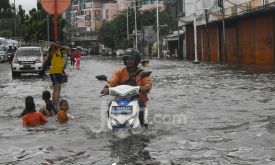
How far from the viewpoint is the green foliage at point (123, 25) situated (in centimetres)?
10856

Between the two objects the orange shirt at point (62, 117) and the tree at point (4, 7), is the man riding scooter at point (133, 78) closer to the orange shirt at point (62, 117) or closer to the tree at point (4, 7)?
the orange shirt at point (62, 117)

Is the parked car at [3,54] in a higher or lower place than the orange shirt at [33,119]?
higher

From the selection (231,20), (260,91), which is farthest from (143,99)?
(231,20)

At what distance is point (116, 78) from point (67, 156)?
2224mm

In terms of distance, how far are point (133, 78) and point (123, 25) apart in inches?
4338

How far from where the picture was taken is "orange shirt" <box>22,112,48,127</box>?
39.9 ft

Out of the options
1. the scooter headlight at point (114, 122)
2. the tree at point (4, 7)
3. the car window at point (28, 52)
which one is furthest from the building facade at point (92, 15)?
the scooter headlight at point (114, 122)

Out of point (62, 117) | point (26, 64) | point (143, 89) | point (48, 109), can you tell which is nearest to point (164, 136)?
point (143, 89)

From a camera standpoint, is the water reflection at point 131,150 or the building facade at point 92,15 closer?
the water reflection at point 131,150

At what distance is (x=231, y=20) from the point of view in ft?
158

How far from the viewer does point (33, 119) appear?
12.2 metres

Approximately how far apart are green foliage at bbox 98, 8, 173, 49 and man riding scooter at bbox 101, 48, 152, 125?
304 feet

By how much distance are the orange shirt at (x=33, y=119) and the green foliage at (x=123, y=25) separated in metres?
91.1

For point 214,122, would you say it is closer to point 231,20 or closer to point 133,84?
point 133,84
